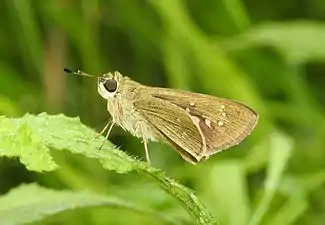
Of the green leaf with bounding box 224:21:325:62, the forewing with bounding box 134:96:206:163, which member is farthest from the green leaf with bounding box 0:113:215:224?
the green leaf with bounding box 224:21:325:62

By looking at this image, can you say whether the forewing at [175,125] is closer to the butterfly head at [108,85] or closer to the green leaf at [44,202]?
the butterfly head at [108,85]

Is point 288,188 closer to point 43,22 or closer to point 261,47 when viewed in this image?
point 261,47

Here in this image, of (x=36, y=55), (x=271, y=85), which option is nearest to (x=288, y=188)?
(x=271, y=85)

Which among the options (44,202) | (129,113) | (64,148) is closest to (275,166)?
(129,113)

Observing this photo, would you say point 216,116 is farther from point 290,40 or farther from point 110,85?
point 290,40

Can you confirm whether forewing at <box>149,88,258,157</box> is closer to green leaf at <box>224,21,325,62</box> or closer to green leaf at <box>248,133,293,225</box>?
green leaf at <box>248,133,293,225</box>

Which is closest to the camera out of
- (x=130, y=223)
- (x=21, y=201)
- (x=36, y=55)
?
(x=21, y=201)
